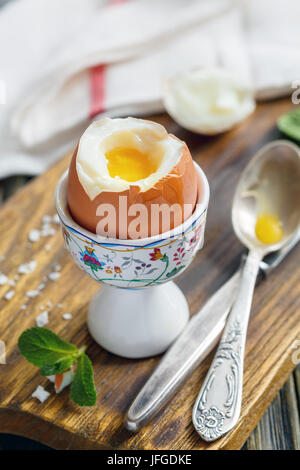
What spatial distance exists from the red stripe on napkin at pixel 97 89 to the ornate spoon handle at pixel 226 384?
23.7 inches

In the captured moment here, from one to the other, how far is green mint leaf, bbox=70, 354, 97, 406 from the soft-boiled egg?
20 centimetres

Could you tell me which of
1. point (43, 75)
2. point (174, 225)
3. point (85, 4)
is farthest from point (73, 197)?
point (85, 4)

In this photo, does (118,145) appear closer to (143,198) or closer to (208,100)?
(143,198)

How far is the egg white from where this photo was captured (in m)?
0.64

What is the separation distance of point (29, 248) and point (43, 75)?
1.71 ft

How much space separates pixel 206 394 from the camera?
74cm

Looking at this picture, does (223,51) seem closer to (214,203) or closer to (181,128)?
(181,128)

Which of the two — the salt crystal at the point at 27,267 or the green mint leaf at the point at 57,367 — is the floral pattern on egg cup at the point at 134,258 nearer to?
the green mint leaf at the point at 57,367

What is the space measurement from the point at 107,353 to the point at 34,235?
275mm

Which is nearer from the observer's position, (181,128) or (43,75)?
(181,128)

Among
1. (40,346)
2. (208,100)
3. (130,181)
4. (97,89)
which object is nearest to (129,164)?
(130,181)

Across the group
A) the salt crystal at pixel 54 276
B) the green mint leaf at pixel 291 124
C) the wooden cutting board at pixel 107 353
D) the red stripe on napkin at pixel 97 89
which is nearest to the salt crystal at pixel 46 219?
the wooden cutting board at pixel 107 353

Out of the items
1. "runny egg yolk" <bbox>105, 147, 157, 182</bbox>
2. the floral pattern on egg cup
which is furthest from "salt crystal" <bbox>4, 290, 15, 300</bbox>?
"runny egg yolk" <bbox>105, 147, 157, 182</bbox>

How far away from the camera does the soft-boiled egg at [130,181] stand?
0.64 metres
